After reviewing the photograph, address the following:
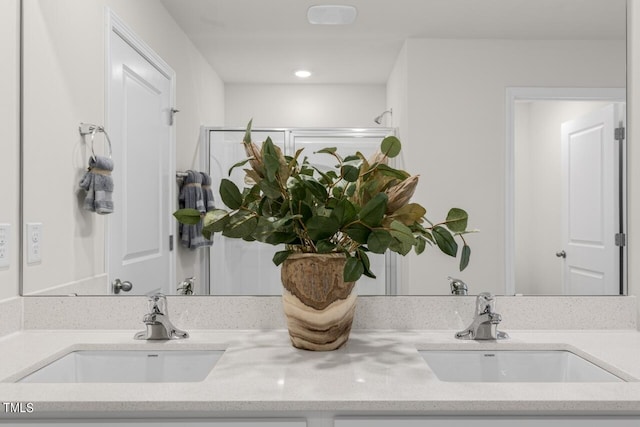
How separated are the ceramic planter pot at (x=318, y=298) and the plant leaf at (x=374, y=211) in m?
0.15

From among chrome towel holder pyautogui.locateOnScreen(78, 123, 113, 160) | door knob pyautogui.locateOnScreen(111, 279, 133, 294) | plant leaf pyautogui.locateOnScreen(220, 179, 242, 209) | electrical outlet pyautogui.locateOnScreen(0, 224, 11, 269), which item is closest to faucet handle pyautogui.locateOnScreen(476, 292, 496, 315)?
plant leaf pyautogui.locateOnScreen(220, 179, 242, 209)

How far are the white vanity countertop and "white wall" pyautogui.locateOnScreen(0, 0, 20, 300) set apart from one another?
253mm

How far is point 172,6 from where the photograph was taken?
4.72 feet

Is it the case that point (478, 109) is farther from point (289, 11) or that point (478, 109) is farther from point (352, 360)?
point (352, 360)

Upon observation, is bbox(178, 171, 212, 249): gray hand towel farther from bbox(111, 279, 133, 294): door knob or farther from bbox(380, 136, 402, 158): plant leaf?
bbox(380, 136, 402, 158): plant leaf

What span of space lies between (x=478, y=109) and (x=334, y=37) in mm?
495

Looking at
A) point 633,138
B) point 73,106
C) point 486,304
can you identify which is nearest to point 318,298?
point 486,304

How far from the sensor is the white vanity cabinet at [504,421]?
A: 0.85m

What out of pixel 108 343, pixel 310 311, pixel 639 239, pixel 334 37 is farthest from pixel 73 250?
pixel 639 239

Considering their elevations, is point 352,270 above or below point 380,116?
below

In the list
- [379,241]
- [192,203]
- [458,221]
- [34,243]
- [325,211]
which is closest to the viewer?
[379,241]

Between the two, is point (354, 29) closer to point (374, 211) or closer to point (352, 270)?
point (374, 211)

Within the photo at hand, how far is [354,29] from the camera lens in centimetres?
145

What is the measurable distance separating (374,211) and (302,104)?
1.89ft
